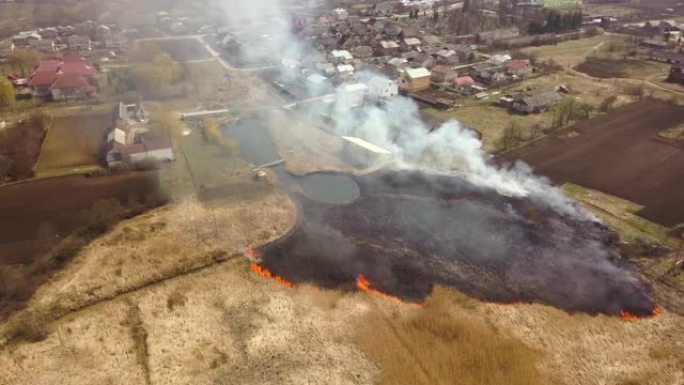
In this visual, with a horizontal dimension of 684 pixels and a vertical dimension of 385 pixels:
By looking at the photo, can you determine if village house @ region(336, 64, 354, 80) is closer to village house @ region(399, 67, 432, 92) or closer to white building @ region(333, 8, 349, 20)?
village house @ region(399, 67, 432, 92)

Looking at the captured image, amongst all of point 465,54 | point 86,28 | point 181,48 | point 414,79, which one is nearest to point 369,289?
point 414,79

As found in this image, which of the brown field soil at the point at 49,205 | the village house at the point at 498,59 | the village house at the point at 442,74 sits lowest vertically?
the brown field soil at the point at 49,205

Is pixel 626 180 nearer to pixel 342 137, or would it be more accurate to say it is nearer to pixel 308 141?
pixel 342 137

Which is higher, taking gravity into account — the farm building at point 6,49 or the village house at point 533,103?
the farm building at point 6,49

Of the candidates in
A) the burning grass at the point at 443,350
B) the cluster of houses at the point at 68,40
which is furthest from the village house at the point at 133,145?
the cluster of houses at the point at 68,40

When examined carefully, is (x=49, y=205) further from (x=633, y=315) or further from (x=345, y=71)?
(x=345, y=71)

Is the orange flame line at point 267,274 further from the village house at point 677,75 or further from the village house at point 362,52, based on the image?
the village house at point 677,75
